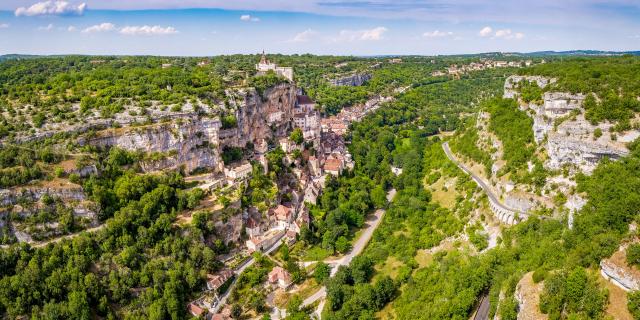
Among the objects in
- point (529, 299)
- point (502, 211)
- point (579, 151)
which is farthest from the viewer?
point (502, 211)

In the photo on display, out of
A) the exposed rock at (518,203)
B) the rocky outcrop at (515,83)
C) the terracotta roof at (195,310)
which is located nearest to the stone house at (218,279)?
the terracotta roof at (195,310)

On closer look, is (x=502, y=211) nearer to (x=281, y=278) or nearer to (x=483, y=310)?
(x=483, y=310)

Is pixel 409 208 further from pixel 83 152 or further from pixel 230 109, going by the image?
pixel 83 152

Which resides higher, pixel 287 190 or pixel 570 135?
pixel 570 135

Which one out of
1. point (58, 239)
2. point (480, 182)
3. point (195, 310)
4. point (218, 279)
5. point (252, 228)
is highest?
point (480, 182)

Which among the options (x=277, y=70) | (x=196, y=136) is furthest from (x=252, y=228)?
(x=277, y=70)

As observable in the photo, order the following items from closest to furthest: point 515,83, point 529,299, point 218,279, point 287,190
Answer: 1. point 529,299
2. point 218,279
3. point 287,190
4. point 515,83

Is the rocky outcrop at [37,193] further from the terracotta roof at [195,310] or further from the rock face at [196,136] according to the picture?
the terracotta roof at [195,310]
